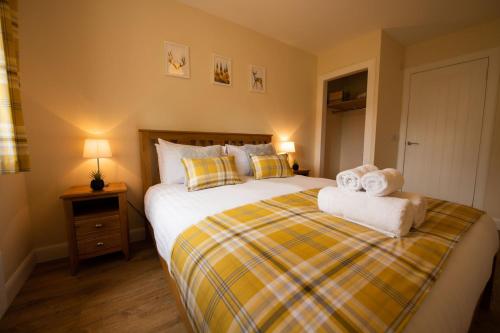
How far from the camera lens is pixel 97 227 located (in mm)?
1640

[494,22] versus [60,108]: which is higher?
[494,22]

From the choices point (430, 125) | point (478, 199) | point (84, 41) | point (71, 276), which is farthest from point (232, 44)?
point (478, 199)

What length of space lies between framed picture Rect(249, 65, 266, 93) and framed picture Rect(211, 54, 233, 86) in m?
0.33

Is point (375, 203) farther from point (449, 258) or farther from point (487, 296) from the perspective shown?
point (487, 296)

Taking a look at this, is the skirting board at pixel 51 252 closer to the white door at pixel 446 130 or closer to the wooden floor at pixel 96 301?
the wooden floor at pixel 96 301

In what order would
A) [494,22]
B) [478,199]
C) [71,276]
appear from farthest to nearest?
1. [478,199]
2. [494,22]
3. [71,276]

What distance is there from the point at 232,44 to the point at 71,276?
2.83 metres

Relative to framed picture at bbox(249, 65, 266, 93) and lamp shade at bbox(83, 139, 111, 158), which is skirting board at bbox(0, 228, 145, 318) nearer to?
lamp shade at bbox(83, 139, 111, 158)

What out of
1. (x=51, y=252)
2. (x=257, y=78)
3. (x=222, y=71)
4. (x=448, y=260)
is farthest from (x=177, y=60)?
(x=448, y=260)

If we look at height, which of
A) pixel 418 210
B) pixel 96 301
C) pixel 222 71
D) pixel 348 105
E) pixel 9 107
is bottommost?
pixel 96 301

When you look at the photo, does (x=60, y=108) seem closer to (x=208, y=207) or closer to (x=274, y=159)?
(x=208, y=207)

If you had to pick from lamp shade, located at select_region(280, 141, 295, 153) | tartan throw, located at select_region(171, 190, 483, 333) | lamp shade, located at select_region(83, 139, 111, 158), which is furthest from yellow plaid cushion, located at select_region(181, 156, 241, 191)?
lamp shade, located at select_region(280, 141, 295, 153)

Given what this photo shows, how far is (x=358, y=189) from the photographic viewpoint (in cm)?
106

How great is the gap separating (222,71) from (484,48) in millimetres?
3281
